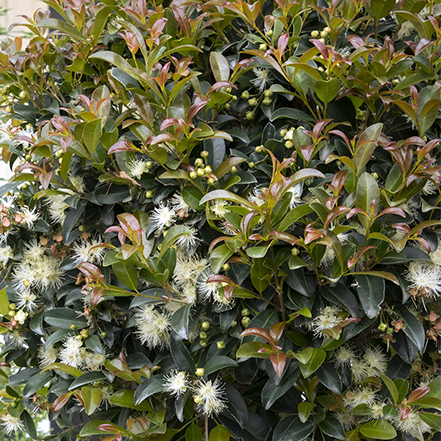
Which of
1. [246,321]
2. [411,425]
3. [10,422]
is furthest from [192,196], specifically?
[10,422]

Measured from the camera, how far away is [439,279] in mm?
813

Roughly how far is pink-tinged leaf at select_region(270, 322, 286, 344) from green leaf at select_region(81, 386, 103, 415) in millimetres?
354

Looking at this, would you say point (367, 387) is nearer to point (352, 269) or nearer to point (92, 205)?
point (352, 269)

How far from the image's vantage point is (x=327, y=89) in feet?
2.62

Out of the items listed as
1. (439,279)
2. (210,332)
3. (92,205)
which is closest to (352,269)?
(439,279)

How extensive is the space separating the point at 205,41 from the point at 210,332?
25.5 inches

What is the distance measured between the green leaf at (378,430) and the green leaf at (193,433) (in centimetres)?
29

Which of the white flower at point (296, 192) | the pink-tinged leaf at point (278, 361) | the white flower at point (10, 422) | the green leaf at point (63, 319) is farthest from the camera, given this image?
the white flower at point (10, 422)

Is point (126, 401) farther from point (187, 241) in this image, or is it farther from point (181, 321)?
point (187, 241)

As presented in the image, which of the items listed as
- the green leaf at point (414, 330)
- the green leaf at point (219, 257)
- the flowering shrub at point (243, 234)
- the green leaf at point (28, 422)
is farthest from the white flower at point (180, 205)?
the green leaf at point (28, 422)

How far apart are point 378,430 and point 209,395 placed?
30cm

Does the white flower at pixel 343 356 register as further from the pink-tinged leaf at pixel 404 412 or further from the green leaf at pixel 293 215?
the green leaf at pixel 293 215

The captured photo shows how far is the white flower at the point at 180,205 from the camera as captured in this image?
2.69 ft

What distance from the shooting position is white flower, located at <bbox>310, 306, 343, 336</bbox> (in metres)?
0.77
